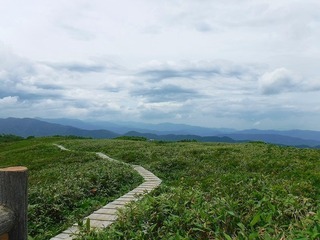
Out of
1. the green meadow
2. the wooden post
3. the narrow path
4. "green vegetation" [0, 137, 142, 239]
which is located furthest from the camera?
"green vegetation" [0, 137, 142, 239]

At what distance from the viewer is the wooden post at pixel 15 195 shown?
4.69 m

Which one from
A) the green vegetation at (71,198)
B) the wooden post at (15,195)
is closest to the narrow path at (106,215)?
the green vegetation at (71,198)

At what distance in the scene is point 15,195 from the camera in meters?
4.76

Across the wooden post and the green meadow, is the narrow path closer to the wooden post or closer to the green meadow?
the green meadow

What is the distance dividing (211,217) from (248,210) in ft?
4.72

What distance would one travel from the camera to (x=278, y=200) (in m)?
10.0

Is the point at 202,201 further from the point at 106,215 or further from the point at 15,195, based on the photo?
the point at 15,195

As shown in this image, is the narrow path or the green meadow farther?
the narrow path

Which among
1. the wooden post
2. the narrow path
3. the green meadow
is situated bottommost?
the narrow path

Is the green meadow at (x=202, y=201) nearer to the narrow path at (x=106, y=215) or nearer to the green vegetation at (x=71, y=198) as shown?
the green vegetation at (x=71, y=198)

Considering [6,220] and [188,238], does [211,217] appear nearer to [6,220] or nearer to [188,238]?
[188,238]

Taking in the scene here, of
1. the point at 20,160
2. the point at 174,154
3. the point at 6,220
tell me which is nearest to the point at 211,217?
the point at 6,220

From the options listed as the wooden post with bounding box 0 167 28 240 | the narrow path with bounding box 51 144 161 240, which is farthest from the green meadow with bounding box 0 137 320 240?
the wooden post with bounding box 0 167 28 240

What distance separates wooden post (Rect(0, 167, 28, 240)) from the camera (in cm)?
469
